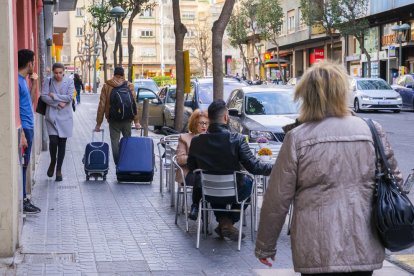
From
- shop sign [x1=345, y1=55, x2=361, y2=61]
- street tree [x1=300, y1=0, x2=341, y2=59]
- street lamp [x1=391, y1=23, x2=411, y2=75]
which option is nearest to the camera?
street lamp [x1=391, y1=23, x2=411, y2=75]

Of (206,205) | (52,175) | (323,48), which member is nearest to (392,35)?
(323,48)

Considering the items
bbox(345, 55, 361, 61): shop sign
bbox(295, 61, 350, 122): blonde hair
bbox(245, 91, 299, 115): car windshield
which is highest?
bbox(345, 55, 361, 61): shop sign

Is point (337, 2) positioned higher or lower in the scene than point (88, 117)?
higher

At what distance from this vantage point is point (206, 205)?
8.84 meters

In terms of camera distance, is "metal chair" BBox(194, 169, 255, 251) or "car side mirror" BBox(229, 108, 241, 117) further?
"car side mirror" BBox(229, 108, 241, 117)

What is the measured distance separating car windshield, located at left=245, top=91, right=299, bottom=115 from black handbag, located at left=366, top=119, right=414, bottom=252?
40.9 ft

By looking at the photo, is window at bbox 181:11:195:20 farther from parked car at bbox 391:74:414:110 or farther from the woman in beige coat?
the woman in beige coat

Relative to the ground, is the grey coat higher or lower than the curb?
higher

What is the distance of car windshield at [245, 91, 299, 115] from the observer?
16797 millimetres

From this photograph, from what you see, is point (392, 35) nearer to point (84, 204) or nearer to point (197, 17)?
point (84, 204)

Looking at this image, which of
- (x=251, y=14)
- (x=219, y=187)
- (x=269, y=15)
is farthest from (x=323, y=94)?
(x=251, y=14)

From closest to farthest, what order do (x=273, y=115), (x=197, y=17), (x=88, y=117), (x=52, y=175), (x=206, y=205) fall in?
(x=206, y=205)
(x=52, y=175)
(x=273, y=115)
(x=88, y=117)
(x=197, y=17)

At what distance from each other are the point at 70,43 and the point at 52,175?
9857 centimetres

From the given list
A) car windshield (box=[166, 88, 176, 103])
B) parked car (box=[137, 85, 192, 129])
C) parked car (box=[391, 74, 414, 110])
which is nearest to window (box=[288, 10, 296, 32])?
parked car (box=[391, 74, 414, 110])
